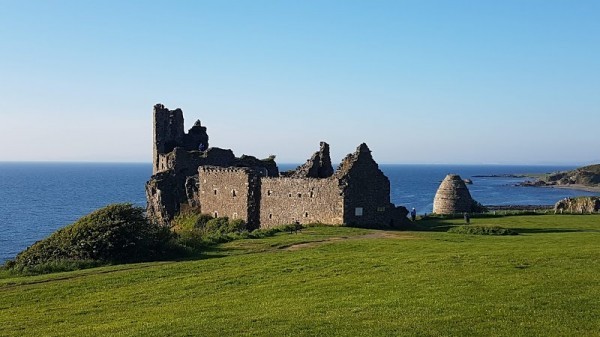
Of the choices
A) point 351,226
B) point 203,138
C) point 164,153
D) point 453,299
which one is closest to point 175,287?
point 453,299

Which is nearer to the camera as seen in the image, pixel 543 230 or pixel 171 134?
pixel 543 230

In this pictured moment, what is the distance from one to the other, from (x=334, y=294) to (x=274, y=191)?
2831cm

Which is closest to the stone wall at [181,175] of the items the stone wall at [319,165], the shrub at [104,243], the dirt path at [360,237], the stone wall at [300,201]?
the stone wall at [319,165]

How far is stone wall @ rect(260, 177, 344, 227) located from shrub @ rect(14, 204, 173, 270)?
13.3 meters

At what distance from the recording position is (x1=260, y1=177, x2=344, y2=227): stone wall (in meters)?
42.4

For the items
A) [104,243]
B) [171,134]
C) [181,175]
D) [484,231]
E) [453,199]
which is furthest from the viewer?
[171,134]

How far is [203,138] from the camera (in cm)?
7531

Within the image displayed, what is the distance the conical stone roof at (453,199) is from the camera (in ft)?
189

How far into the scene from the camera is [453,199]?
190ft

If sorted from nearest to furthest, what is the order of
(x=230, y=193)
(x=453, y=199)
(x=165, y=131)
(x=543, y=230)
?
(x=543, y=230)
(x=230, y=193)
(x=453, y=199)
(x=165, y=131)

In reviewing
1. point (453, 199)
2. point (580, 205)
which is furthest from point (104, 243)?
point (580, 205)

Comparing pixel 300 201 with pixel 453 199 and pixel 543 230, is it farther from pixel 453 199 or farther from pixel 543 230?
pixel 453 199

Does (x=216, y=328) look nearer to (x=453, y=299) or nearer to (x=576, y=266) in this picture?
(x=453, y=299)

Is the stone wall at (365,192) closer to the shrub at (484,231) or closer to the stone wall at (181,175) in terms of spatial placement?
the shrub at (484,231)
